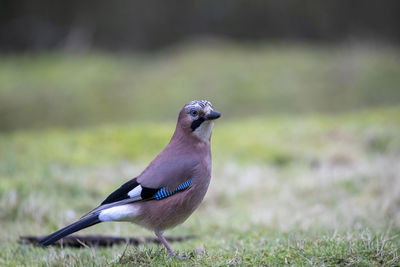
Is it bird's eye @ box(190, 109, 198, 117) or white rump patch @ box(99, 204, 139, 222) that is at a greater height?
bird's eye @ box(190, 109, 198, 117)

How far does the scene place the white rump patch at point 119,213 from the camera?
13.3 feet

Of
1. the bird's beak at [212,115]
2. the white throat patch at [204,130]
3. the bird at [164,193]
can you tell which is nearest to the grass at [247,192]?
the bird at [164,193]

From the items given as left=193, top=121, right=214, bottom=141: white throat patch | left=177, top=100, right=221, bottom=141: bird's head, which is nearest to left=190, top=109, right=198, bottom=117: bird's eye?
left=177, top=100, right=221, bottom=141: bird's head

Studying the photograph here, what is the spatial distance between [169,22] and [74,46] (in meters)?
4.12

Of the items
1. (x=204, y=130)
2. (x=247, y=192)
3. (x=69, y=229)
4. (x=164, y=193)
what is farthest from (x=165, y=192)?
(x=247, y=192)

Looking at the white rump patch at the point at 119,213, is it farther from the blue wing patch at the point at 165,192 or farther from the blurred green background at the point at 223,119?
the blurred green background at the point at 223,119

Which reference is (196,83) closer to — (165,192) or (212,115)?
(212,115)

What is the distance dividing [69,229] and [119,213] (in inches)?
16.7

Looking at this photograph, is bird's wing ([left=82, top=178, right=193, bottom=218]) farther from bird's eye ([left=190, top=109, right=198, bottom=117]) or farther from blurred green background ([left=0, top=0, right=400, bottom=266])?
bird's eye ([left=190, top=109, right=198, bottom=117])

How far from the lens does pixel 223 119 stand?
15.2m

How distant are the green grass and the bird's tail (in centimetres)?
Result: 1155

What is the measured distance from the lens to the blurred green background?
5391 millimetres

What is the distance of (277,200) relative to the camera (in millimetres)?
7293

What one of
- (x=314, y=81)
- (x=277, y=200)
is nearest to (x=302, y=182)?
(x=277, y=200)
